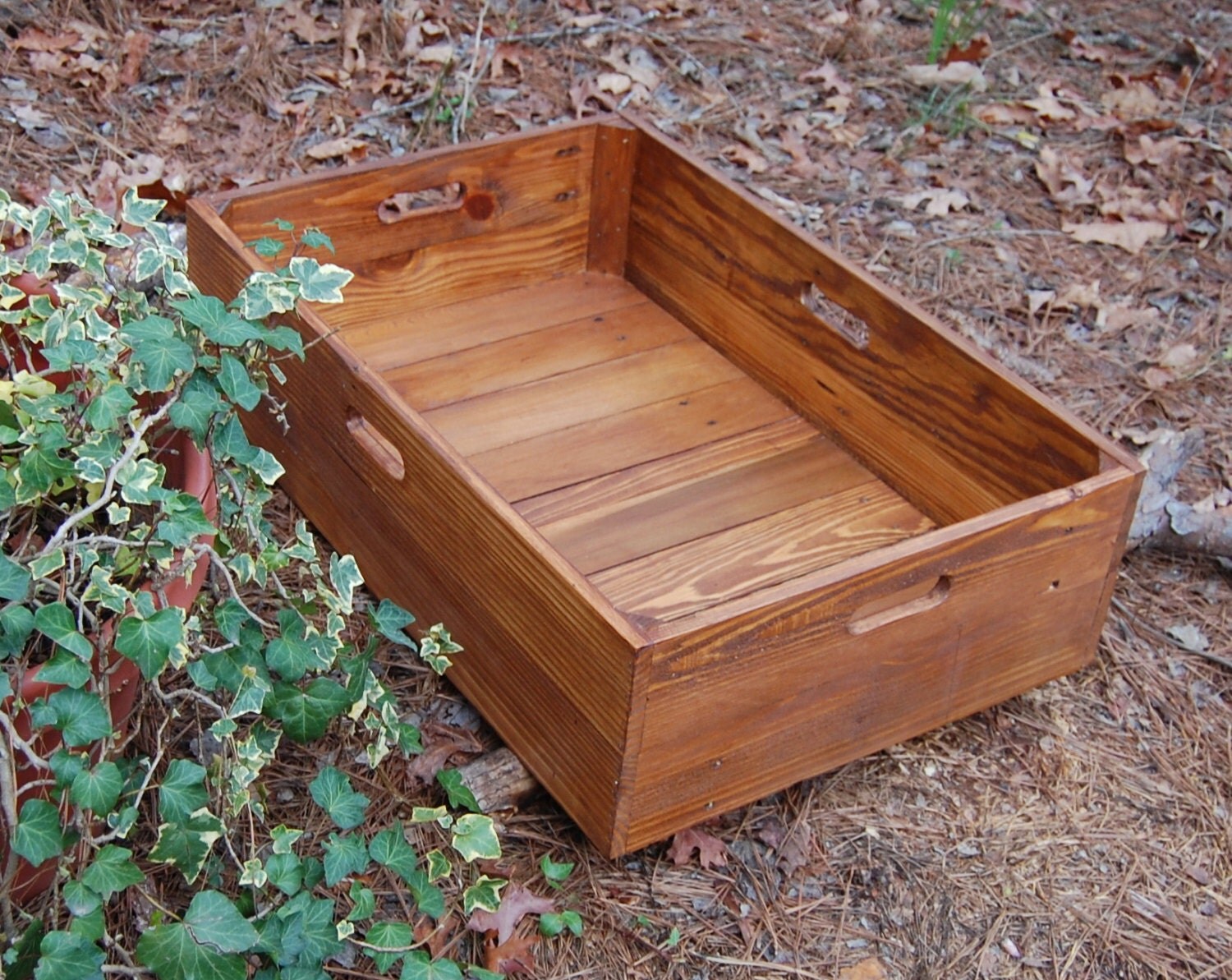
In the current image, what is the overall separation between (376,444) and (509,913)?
2.20 ft

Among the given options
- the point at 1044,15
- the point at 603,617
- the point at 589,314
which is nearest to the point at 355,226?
the point at 589,314

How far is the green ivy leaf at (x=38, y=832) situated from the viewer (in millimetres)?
1412

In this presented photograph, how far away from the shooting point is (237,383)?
162cm

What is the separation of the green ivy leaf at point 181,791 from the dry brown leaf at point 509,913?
416 millimetres

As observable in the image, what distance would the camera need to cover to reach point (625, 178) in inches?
112

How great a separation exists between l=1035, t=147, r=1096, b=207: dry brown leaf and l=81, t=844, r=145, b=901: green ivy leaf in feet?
8.47

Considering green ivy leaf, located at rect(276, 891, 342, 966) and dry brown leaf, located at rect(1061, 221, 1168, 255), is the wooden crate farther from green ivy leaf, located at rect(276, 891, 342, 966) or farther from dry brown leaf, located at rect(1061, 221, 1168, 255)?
dry brown leaf, located at rect(1061, 221, 1168, 255)

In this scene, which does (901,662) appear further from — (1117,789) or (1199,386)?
(1199,386)

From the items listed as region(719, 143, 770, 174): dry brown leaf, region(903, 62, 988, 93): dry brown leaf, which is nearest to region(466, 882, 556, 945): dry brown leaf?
region(719, 143, 770, 174): dry brown leaf

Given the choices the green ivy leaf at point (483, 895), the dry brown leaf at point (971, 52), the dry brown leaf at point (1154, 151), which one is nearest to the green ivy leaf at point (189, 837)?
the green ivy leaf at point (483, 895)

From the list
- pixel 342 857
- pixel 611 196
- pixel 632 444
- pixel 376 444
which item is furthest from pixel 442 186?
pixel 342 857

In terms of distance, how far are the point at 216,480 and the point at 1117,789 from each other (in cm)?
133

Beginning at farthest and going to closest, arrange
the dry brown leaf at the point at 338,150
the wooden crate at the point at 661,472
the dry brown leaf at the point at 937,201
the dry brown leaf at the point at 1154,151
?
the dry brown leaf at the point at 1154,151
the dry brown leaf at the point at 937,201
the dry brown leaf at the point at 338,150
the wooden crate at the point at 661,472

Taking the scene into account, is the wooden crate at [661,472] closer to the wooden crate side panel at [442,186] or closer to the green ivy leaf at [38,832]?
the wooden crate side panel at [442,186]
